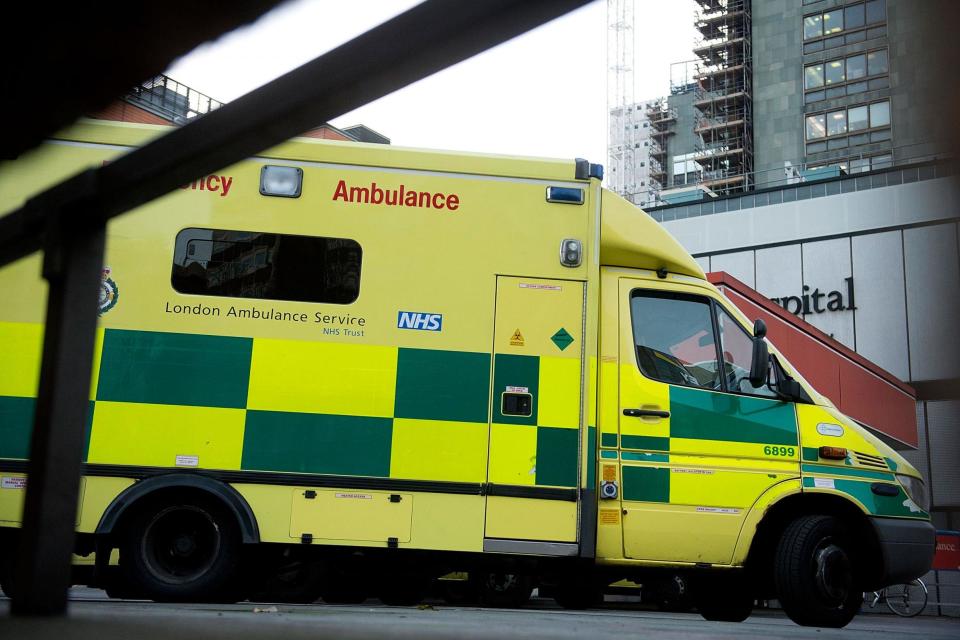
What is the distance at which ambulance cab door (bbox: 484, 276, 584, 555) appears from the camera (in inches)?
223

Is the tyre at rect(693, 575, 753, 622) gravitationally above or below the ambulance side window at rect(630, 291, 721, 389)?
below

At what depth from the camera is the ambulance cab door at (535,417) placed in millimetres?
5672

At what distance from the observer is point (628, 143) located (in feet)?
295

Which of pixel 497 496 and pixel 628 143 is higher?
pixel 628 143

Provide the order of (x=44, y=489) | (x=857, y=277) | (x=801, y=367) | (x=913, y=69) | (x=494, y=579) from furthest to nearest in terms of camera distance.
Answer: (x=857, y=277) < (x=801, y=367) < (x=494, y=579) < (x=44, y=489) < (x=913, y=69)

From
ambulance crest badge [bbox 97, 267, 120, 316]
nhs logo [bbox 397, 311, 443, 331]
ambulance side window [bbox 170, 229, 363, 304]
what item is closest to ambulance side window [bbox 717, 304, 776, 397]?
nhs logo [bbox 397, 311, 443, 331]

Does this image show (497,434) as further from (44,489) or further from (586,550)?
(44,489)

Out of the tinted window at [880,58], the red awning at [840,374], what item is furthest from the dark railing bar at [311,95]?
the red awning at [840,374]

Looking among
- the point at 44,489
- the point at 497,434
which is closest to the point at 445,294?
the point at 497,434

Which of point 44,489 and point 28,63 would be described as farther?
point 44,489

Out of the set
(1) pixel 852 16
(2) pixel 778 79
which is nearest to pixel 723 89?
(2) pixel 778 79

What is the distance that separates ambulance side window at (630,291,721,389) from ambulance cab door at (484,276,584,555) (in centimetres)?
48

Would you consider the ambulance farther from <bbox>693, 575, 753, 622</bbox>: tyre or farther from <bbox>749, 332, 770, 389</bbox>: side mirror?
<bbox>693, 575, 753, 622</bbox>: tyre

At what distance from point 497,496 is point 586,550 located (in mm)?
630
